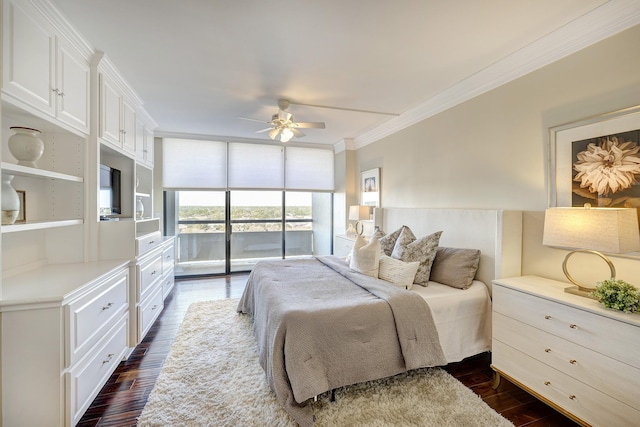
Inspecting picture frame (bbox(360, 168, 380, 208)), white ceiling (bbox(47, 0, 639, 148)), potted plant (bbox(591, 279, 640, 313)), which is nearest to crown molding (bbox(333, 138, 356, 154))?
picture frame (bbox(360, 168, 380, 208))

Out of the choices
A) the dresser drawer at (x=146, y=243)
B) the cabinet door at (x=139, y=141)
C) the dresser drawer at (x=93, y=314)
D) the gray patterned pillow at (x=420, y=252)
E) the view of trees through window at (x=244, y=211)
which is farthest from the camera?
the view of trees through window at (x=244, y=211)

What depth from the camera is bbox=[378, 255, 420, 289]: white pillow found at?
2.51 meters

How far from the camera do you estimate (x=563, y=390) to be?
1672 mm

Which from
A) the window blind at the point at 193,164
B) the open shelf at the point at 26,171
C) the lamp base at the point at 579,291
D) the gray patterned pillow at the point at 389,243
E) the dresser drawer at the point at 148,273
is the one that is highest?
the window blind at the point at 193,164

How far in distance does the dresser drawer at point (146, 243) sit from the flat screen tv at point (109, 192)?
421 millimetres

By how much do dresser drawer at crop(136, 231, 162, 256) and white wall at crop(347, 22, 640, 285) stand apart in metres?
3.27

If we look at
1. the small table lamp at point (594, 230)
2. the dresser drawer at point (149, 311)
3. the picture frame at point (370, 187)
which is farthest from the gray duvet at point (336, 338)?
the picture frame at point (370, 187)

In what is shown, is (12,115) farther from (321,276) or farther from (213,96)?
(321,276)

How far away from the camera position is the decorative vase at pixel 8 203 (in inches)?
64.5

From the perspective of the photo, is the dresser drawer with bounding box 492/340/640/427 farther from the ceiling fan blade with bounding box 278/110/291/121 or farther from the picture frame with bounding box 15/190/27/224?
the picture frame with bounding box 15/190/27/224

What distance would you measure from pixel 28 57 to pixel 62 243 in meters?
1.42

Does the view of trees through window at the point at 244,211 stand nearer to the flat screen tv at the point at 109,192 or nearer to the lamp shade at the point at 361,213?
the lamp shade at the point at 361,213

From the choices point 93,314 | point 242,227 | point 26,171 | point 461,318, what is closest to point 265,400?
point 93,314

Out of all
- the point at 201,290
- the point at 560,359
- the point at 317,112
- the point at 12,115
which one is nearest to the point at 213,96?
the point at 317,112
